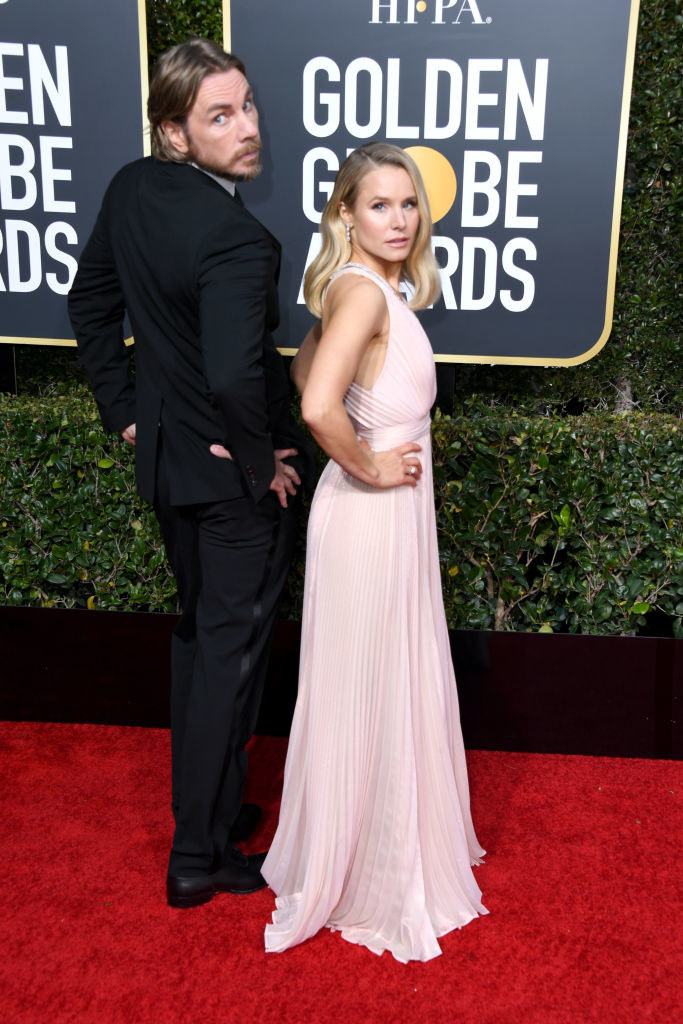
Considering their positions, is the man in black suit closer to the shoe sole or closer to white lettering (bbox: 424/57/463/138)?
the shoe sole

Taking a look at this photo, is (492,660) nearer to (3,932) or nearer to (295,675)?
(295,675)

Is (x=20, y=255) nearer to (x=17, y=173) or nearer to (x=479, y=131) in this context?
(x=17, y=173)

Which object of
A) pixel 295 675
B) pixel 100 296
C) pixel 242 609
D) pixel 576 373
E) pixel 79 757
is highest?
pixel 100 296

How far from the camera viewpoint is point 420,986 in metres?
2.13

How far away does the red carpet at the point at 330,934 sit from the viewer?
2.08 metres

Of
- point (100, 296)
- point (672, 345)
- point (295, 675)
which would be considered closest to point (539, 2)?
point (672, 345)

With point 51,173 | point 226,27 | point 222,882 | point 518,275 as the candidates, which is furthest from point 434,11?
point 222,882

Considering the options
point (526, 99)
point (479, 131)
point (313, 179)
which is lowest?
point (313, 179)

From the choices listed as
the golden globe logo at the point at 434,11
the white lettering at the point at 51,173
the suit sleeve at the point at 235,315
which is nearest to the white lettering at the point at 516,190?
the golden globe logo at the point at 434,11

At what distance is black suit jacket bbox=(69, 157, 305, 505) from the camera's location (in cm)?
202

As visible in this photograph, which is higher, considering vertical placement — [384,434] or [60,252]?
[60,252]

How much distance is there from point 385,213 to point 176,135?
1.82 ft

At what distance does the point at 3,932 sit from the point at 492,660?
1.83 m

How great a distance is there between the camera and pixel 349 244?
7.06ft
